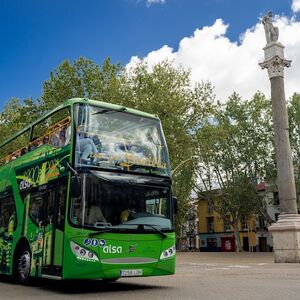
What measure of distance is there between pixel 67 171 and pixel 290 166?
15048 mm

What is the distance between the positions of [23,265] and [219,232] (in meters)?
67.7

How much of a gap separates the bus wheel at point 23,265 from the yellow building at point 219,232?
58100 millimetres

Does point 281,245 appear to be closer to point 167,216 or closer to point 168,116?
point 167,216

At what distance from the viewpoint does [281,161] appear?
74.9ft

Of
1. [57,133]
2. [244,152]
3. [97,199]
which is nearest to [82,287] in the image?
[97,199]

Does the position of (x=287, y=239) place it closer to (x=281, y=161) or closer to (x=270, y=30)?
(x=281, y=161)

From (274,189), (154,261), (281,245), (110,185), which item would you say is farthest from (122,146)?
(274,189)

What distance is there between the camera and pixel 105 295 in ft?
32.0

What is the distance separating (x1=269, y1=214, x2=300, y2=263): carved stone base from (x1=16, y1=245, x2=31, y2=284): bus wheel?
13.0 meters

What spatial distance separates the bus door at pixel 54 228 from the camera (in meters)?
10.3

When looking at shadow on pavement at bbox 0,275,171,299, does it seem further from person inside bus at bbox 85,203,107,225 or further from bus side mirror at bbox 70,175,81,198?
bus side mirror at bbox 70,175,81,198

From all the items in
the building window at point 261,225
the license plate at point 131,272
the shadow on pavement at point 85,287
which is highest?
the building window at point 261,225

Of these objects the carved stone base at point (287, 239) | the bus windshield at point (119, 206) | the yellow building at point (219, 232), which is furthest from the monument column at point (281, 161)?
the yellow building at point (219, 232)

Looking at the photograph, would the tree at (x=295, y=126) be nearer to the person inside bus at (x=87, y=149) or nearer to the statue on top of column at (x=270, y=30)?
the statue on top of column at (x=270, y=30)
